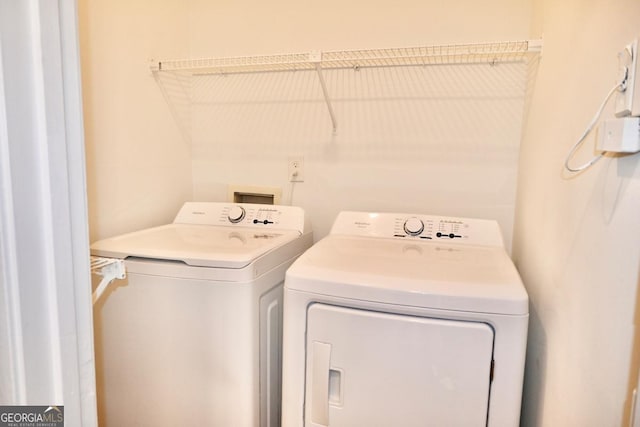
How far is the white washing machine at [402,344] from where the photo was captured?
1009 millimetres

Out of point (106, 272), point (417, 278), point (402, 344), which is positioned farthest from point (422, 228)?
point (106, 272)

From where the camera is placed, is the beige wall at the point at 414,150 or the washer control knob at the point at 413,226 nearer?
the beige wall at the point at 414,150

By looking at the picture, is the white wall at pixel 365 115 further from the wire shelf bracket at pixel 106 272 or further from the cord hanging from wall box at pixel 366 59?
the wire shelf bracket at pixel 106 272

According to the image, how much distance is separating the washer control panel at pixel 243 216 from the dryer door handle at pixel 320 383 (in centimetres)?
69

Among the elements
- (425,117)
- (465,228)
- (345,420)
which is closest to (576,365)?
(345,420)

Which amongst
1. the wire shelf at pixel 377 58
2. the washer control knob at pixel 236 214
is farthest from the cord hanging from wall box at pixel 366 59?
the washer control knob at pixel 236 214

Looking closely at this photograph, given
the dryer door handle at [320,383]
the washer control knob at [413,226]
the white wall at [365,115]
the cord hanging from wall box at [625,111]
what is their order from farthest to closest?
the white wall at [365,115], the washer control knob at [413,226], the dryer door handle at [320,383], the cord hanging from wall box at [625,111]

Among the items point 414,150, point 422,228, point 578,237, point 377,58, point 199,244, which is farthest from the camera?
point 414,150

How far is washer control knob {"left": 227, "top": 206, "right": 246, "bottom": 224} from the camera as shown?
1793mm

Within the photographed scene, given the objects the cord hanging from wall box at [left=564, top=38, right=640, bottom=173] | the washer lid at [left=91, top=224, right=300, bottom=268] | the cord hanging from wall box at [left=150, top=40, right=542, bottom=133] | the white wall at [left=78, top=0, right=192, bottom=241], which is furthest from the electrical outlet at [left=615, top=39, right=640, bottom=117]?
the white wall at [left=78, top=0, right=192, bottom=241]

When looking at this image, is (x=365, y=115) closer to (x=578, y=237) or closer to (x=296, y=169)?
(x=296, y=169)

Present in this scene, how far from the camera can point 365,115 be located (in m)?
1.88

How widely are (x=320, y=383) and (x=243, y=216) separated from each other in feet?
2.96

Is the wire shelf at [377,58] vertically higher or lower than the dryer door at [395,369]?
higher
